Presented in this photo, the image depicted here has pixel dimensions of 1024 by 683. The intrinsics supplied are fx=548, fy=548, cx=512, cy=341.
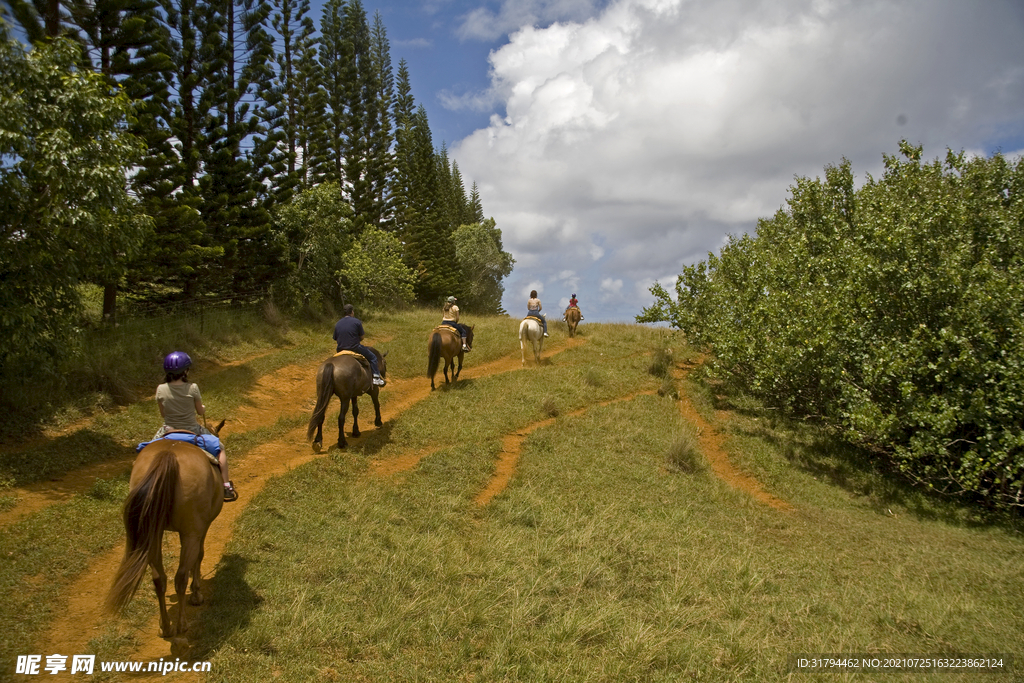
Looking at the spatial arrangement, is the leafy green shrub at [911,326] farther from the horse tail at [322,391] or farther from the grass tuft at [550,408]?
the horse tail at [322,391]

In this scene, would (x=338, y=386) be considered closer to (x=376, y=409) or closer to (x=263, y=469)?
(x=376, y=409)

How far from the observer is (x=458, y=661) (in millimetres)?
4762

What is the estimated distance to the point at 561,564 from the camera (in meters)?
7.08

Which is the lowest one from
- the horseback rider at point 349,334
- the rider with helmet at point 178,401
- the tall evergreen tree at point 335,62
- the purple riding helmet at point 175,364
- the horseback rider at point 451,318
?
the rider with helmet at point 178,401

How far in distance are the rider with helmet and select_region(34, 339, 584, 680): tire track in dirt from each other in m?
1.39

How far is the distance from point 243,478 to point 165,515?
4.83 meters

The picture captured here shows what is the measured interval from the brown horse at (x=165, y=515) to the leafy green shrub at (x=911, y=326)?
12.2 m

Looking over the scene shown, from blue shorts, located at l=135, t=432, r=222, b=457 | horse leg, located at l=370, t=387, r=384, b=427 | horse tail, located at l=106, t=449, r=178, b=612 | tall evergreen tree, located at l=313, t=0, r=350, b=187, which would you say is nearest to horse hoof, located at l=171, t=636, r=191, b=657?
horse tail, located at l=106, t=449, r=178, b=612

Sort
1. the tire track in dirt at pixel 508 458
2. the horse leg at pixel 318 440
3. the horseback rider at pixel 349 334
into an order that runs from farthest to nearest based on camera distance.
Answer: the horseback rider at pixel 349 334 → the horse leg at pixel 318 440 → the tire track in dirt at pixel 508 458

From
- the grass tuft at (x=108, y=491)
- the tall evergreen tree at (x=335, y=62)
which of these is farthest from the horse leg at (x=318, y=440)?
the tall evergreen tree at (x=335, y=62)

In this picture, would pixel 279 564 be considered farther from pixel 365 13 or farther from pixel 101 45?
pixel 365 13

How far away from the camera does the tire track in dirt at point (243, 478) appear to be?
4.93 meters

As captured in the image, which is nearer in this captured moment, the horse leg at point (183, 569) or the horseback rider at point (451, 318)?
the horse leg at point (183, 569)

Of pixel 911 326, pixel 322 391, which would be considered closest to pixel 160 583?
pixel 322 391
